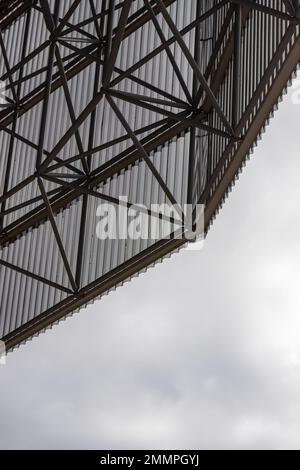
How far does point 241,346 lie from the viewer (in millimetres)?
45094

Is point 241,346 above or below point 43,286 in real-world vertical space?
above

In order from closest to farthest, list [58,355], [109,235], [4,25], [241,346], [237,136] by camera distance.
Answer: [237,136]
[109,235]
[4,25]
[241,346]
[58,355]

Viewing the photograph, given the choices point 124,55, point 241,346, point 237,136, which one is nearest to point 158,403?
point 241,346

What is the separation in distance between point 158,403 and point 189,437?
2.21m

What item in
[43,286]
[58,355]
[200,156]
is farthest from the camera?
[58,355]

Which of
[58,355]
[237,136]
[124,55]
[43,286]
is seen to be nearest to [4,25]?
[124,55]

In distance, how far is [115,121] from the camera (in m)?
29.8

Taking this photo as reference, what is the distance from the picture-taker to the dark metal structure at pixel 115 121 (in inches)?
891

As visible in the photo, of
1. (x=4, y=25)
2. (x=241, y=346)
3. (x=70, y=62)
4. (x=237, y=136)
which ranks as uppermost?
(x=4, y=25)

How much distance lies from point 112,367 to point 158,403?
9.35 feet

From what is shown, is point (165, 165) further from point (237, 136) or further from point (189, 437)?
point (189, 437)

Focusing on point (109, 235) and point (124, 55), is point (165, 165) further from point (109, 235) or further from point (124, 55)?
point (124, 55)

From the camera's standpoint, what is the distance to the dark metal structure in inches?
891

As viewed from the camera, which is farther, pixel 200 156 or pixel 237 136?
pixel 200 156
